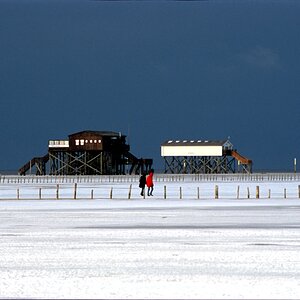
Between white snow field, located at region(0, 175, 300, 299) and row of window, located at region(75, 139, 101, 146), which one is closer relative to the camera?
white snow field, located at region(0, 175, 300, 299)

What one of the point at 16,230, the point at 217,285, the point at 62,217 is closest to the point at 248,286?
the point at 217,285

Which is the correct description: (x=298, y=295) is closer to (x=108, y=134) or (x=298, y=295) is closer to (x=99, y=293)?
(x=99, y=293)

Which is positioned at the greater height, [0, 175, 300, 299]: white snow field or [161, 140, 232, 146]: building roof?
[161, 140, 232, 146]: building roof

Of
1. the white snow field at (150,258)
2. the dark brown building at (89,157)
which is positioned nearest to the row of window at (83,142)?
the dark brown building at (89,157)

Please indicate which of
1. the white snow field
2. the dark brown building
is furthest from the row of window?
the white snow field

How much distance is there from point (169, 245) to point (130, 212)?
15.5 m

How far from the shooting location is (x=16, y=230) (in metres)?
26.9

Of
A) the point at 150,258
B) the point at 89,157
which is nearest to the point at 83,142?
the point at 89,157

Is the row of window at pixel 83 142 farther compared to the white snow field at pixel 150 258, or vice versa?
the row of window at pixel 83 142

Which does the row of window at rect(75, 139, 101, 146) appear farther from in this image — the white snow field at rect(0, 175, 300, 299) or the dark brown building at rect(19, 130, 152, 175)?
the white snow field at rect(0, 175, 300, 299)

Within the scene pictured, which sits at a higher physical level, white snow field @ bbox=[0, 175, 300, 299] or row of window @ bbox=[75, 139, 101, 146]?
row of window @ bbox=[75, 139, 101, 146]

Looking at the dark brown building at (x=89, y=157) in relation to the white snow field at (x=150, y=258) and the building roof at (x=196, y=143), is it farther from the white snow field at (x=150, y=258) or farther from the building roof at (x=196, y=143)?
the white snow field at (x=150, y=258)

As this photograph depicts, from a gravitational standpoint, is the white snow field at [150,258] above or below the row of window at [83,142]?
below

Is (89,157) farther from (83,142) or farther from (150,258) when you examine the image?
(150,258)
